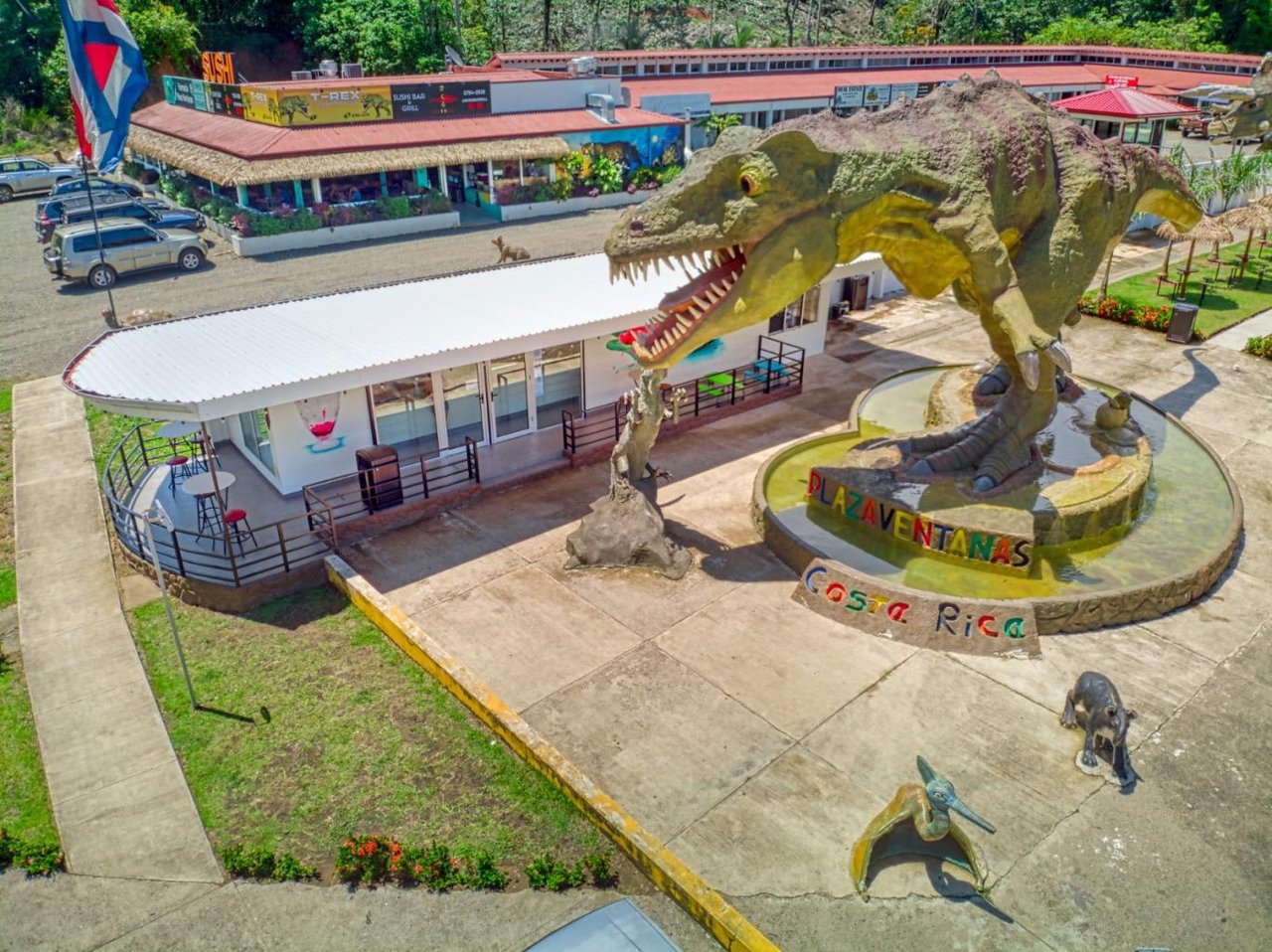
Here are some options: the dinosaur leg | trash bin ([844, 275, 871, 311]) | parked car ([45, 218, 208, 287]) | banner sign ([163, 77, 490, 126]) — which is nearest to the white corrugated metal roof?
the dinosaur leg

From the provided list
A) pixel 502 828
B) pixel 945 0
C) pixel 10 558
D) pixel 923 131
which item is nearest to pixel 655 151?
pixel 923 131

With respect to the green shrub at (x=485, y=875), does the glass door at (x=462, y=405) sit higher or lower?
higher

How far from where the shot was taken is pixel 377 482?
15.6 m

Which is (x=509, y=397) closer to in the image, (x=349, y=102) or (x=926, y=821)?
(x=926, y=821)

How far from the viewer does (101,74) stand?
1756cm

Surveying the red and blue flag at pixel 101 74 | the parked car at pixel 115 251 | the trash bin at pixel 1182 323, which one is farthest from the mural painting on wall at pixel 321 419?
the trash bin at pixel 1182 323

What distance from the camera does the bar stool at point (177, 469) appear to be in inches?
656

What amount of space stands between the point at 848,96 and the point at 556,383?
37868mm

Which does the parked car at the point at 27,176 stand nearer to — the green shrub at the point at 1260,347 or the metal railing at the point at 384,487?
the metal railing at the point at 384,487

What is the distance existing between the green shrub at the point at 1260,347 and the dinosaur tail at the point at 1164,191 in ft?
25.1

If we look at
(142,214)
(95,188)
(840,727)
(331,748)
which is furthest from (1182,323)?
(95,188)

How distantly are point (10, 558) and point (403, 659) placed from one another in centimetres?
741

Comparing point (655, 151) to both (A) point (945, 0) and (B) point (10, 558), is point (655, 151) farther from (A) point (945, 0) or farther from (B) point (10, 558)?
(A) point (945, 0)

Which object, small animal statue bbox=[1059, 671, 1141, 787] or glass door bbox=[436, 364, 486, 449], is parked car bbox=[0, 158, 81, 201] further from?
small animal statue bbox=[1059, 671, 1141, 787]
